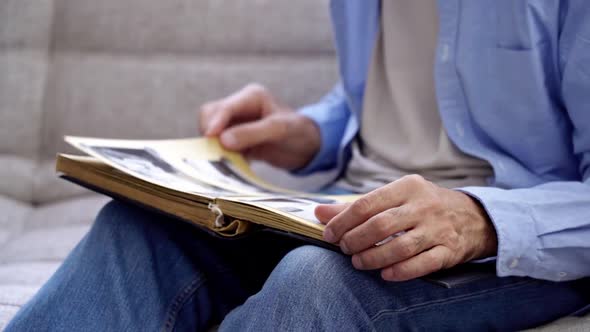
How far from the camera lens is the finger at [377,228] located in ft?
1.94

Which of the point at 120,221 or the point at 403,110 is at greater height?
the point at 403,110

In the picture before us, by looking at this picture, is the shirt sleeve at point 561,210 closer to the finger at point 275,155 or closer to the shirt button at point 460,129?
the shirt button at point 460,129

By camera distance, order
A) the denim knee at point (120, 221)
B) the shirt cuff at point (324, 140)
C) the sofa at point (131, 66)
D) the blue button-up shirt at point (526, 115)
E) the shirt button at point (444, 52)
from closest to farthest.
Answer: the blue button-up shirt at point (526, 115), the denim knee at point (120, 221), the shirt button at point (444, 52), the shirt cuff at point (324, 140), the sofa at point (131, 66)

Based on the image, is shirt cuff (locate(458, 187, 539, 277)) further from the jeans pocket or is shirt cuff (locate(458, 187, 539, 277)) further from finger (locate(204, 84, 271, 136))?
finger (locate(204, 84, 271, 136))

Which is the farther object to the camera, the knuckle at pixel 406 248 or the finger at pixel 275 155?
the finger at pixel 275 155

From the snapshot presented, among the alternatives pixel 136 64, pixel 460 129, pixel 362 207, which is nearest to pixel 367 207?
pixel 362 207

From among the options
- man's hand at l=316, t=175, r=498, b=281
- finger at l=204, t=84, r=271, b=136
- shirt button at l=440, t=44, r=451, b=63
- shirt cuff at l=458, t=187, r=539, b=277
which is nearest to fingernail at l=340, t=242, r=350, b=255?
man's hand at l=316, t=175, r=498, b=281

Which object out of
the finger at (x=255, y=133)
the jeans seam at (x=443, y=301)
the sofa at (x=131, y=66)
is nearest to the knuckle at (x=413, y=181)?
the jeans seam at (x=443, y=301)

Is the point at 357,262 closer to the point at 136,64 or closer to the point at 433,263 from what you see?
the point at 433,263

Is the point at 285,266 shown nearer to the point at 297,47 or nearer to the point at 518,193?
the point at 518,193

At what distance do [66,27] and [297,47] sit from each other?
505mm

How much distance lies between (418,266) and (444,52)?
0.40 meters

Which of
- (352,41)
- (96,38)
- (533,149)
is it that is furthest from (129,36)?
(533,149)

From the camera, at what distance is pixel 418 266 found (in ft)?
1.95
